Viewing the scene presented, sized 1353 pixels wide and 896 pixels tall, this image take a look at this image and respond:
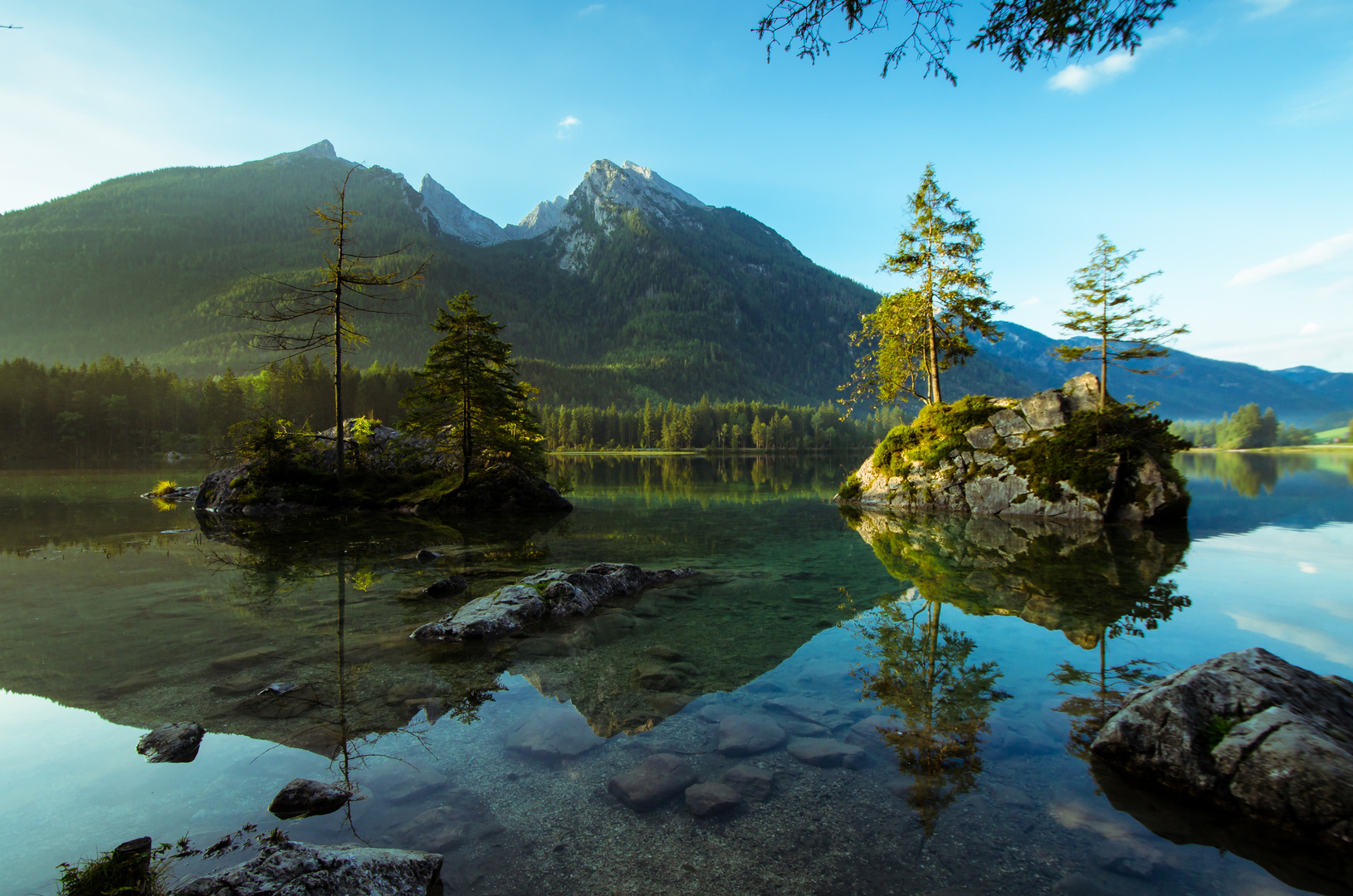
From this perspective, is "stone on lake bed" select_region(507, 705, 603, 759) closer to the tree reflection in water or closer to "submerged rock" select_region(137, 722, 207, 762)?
"submerged rock" select_region(137, 722, 207, 762)

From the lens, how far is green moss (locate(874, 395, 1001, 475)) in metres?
27.4

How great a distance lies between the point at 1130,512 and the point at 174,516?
38.5 meters

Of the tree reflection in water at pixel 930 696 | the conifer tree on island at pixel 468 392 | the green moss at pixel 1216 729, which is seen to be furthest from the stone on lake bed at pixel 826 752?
the conifer tree on island at pixel 468 392

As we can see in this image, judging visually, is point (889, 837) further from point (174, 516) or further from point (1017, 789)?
point (174, 516)

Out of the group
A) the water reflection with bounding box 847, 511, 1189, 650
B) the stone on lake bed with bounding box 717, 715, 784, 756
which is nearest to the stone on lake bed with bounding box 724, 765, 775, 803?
the stone on lake bed with bounding box 717, 715, 784, 756

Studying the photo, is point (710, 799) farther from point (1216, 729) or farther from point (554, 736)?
point (1216, 729)

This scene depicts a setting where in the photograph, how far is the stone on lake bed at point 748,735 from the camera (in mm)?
5719

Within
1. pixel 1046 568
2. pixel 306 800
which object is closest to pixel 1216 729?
pixel 306 800

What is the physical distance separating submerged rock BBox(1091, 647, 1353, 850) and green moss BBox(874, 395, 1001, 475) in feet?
73.6

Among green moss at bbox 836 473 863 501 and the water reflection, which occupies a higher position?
green moss at bbox 836 473 863 501

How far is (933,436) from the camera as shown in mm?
28672

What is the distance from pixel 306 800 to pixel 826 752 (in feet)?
15.1

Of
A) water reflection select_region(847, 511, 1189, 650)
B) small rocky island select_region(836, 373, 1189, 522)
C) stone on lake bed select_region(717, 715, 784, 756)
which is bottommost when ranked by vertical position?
water reflection select_region(847, 511, 1189, 650)

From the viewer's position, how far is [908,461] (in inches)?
1128
